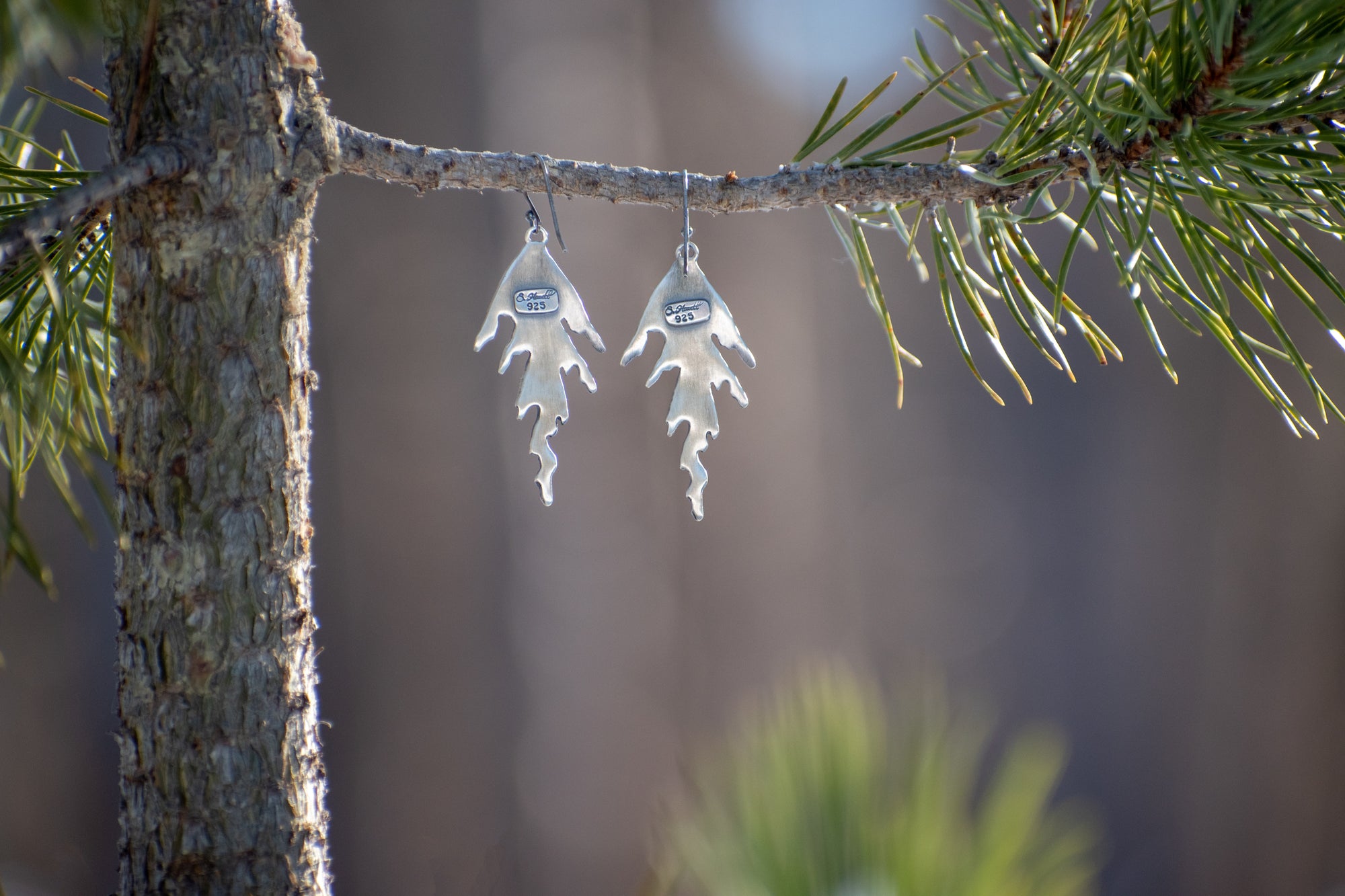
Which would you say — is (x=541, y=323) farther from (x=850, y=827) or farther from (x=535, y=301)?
(x=850, y=827)

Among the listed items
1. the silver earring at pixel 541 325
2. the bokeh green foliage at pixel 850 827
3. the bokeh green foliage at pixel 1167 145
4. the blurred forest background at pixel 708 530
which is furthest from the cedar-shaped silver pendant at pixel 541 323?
the blurred forest background at pixel 708 530

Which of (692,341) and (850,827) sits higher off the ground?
(692,341)

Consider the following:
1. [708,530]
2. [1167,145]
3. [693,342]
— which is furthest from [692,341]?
[708,530]

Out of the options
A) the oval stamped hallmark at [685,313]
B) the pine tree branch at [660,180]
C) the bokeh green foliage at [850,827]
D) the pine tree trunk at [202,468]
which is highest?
the pine tree branch at [660,180]

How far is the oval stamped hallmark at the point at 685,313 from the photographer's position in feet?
1.07

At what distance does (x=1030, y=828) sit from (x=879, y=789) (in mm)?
107

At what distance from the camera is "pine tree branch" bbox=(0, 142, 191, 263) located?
0.62 feet

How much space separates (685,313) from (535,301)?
6cm

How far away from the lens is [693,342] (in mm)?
328

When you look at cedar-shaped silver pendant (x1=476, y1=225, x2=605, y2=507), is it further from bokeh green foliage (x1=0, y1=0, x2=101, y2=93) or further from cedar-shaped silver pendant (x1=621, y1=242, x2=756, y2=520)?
bokeh green foliage (x1=0, y1=0, x2=101, y2=93)

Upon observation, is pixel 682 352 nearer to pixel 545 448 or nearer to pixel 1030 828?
pixel 545 448

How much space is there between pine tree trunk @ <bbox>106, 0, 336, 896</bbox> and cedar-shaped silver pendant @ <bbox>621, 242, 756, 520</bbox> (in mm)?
141

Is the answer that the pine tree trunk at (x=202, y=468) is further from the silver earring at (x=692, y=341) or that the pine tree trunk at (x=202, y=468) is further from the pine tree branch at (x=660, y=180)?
the silver earring at (x=692, y=341)

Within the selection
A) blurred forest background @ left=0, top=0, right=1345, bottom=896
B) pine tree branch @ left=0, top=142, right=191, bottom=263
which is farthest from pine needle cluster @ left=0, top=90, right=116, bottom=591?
blurred forest background @ left=0, top=0, right=1345, bottom=896
